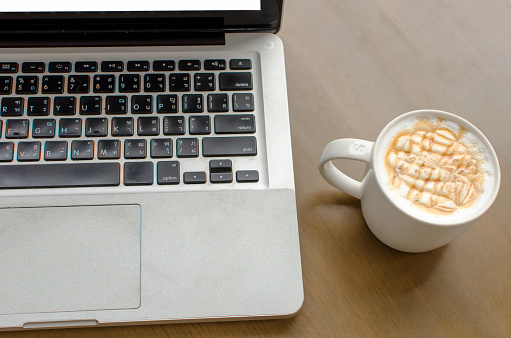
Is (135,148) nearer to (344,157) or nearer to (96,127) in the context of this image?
(96,127)

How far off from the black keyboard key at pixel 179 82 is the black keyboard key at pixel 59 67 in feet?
0.32

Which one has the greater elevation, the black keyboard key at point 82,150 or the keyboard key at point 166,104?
the keyboard key at point 166,104

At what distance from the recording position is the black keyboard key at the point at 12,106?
1.55 ft

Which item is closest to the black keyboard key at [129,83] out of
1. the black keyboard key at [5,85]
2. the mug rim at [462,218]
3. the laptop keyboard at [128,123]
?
the laptop keyboard at [128,123]

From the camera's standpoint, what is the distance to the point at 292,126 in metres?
0.53

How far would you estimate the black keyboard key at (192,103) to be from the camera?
0.48 meters

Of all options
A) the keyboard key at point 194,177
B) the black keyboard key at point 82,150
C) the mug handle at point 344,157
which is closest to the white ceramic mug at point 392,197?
the mug handle at point 344,157

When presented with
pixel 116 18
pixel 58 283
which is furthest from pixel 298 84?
pixel 58 283

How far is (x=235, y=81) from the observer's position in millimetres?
495

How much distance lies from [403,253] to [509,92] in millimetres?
216

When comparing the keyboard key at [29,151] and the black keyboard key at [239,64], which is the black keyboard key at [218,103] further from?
the keyboard key at [29,151]

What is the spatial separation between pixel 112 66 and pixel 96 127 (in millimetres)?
66

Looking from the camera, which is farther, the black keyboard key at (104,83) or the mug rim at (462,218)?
the black keyboard key at (104,83)

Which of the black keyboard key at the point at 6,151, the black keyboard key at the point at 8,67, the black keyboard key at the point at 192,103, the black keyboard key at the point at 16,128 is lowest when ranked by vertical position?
the black keyboard key at the point at 6,151
